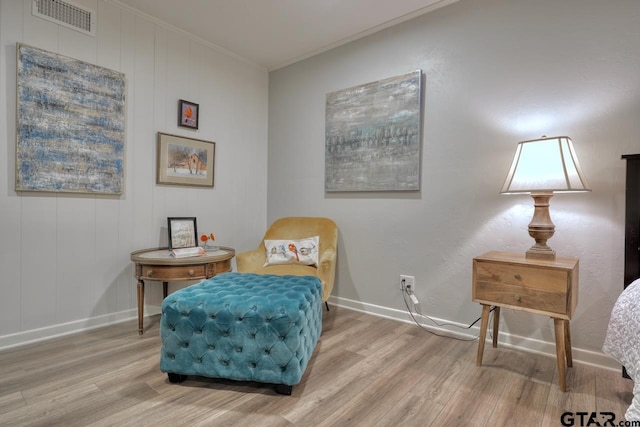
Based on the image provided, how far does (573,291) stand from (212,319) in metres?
1.86

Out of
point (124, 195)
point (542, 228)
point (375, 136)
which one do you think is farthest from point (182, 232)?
point (542, 228)

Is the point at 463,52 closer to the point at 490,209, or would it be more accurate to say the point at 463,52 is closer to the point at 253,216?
the point at 490,209

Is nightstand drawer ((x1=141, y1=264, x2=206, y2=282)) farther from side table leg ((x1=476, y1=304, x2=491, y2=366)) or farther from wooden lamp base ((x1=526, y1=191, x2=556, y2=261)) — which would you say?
wooden lamp base ((x1=526, y1=191, x2=556, y2=261))

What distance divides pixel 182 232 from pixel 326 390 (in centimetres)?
181

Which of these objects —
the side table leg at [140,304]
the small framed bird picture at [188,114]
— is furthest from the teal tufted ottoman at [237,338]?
the small framed bird picture at [188,114]

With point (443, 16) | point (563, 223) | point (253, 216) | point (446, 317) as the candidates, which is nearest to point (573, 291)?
point (563, 223)

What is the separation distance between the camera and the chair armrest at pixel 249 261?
8.77 feet

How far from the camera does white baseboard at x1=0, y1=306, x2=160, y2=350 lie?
2.05m

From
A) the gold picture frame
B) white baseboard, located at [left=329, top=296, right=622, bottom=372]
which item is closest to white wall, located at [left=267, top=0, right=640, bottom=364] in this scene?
Answer: white baseboard, located at [left=329, top=296, right=622, bottom=372]

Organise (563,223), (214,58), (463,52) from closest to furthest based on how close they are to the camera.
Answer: (563,223)
(463,52)
(214,58)

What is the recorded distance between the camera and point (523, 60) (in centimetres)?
211

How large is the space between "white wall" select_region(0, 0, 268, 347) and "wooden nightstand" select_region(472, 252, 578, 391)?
7.72ft

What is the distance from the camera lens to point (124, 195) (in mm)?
2531

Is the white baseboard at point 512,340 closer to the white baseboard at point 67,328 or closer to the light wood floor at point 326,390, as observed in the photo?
the light wood floor at point 326,390
